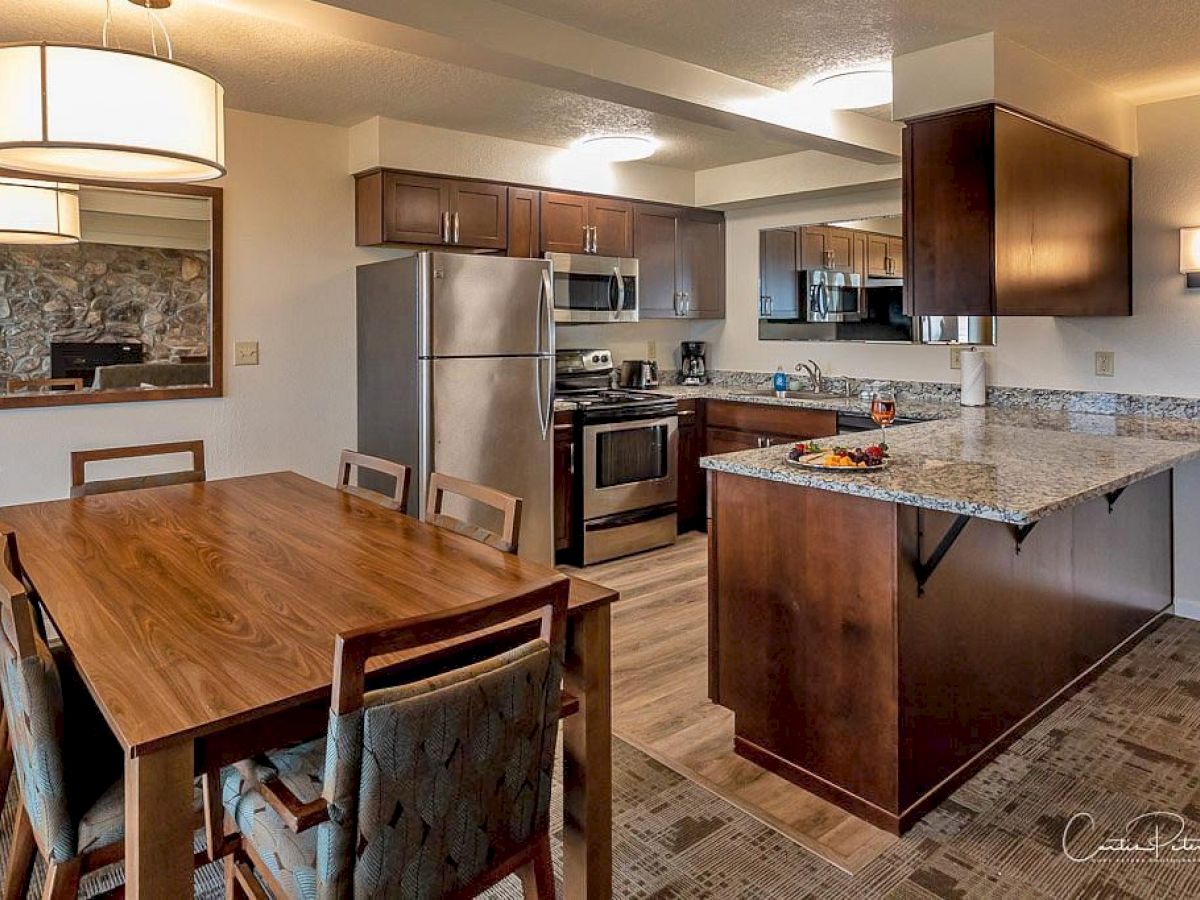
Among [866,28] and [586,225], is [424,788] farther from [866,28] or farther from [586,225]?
[586,225]

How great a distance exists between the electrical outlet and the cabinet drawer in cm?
260

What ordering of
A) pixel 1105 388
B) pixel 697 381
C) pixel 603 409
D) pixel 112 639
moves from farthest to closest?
pixel 697 381
pixel 603 409
pixel 1105 388
pixel 112 639

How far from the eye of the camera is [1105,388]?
3.85m

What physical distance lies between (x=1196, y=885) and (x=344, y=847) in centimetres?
195

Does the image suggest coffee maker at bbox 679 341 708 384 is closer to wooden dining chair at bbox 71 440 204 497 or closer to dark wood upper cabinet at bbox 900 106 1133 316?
dark wood upper cabinet at bbox 900 106 1133 316

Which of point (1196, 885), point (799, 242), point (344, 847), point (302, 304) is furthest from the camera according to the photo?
point (799, 242)

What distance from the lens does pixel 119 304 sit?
11.6ft

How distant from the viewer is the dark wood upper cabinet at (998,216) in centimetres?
300

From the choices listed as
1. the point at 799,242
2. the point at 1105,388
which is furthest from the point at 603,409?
the point at 1105,388

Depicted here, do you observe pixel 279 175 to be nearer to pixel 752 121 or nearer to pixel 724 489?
pixel 752 121

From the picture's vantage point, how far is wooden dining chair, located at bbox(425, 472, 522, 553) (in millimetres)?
2031

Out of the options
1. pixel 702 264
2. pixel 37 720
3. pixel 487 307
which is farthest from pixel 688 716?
pixel 702 264

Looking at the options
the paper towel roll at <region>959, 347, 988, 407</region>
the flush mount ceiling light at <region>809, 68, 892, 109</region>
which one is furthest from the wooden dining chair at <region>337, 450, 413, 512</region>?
the paper towel roll at <region>959, 347, 988, 407</region>

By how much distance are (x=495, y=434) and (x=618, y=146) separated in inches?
66.2
